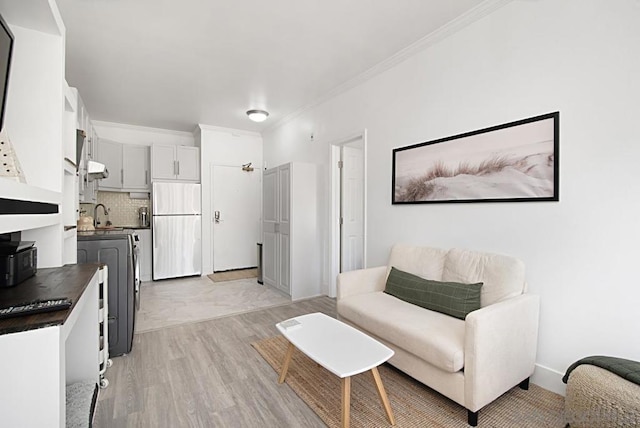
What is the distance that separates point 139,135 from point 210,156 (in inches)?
51.4

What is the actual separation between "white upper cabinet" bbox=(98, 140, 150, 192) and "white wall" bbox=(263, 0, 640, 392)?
15.5ft

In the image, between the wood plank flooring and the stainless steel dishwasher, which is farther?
the stainless steel dishwasher

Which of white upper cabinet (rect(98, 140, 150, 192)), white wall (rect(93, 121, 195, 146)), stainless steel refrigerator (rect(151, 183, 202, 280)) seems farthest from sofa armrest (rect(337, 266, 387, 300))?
white wall (rect(93, 121, 195, 146))

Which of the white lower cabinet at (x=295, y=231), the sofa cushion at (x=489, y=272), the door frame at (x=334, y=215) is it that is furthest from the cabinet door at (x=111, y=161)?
the sofa cushion at (x=489, y=272)

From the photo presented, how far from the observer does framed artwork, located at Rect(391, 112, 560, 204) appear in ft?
6.67

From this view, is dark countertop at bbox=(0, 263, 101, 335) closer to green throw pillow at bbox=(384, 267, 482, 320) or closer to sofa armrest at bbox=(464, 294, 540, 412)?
sofa armrest at bbox=(464, 294, 540, 412)

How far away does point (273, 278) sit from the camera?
4543 millimetres

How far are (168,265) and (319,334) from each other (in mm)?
4146

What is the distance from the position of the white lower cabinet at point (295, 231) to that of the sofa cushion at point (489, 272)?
211 cm

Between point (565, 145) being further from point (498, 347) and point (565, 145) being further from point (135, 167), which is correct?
point (135, 167)

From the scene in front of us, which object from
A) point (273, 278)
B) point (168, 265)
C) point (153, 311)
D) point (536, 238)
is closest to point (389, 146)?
point (536, 238)

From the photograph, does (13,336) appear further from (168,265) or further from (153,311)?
(168,265)

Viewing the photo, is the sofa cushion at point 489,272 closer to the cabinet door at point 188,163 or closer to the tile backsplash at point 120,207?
the cabinet door at point 188,163

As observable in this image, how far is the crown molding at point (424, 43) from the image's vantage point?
2.29 meters
